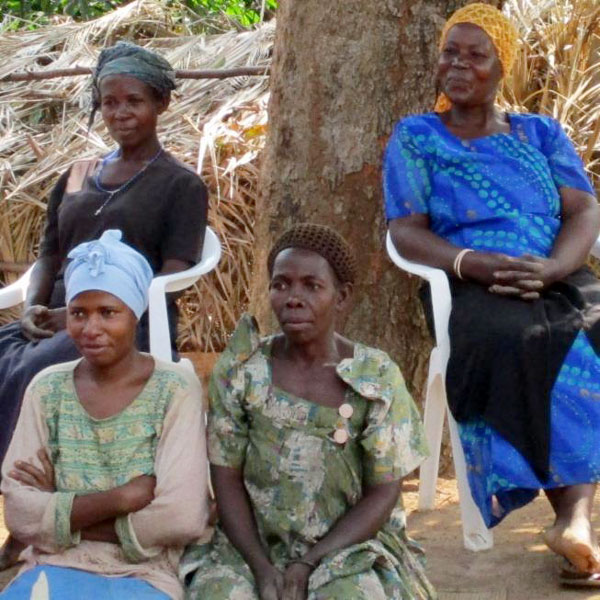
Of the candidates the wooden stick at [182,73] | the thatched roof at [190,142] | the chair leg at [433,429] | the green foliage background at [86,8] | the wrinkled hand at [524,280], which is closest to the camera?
the wrinkled hand at [524,280]

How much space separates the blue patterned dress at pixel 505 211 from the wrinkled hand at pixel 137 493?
48.5 inches

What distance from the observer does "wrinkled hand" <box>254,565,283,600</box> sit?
309 cm

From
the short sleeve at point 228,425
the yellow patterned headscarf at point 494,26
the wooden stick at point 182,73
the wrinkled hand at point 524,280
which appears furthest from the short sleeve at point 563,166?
the wooden stick at point 182,73

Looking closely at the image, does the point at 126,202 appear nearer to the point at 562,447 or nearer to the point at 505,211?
the point at 505,211

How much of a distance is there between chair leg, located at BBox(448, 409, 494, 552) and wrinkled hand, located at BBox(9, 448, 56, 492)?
1416 mm

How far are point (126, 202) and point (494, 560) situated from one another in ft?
5.30

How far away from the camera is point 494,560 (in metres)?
4.09

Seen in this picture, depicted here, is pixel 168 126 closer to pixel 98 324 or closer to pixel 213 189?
pixel 213 189

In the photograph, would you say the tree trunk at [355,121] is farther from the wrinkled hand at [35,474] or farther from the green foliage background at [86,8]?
the green foliage background at [86,8]

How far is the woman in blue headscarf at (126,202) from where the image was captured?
166 inches

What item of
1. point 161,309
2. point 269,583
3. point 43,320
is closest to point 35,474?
point 269,583

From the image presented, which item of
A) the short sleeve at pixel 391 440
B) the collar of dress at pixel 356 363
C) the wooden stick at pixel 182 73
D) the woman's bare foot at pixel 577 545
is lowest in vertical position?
the woman's bare foot at pixel 577 545

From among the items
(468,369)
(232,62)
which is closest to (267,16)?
(232,62)

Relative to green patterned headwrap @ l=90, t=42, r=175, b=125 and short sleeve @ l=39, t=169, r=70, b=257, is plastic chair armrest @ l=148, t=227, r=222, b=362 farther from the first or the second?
green patterned headwrap @ l=90, t=42, r=175, b=125
